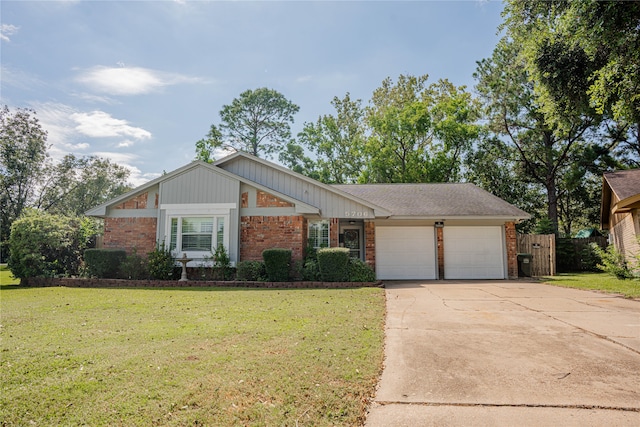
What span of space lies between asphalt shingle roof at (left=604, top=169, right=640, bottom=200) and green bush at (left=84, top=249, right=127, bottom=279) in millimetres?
18267

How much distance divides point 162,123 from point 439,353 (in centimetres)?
1528

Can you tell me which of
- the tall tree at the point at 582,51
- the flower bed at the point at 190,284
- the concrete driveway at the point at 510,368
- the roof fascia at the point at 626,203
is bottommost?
the concrete driveway at the point at 510,368

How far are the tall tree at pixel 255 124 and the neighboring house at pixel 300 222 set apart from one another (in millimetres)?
19854

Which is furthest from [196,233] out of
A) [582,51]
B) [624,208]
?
[624,208]

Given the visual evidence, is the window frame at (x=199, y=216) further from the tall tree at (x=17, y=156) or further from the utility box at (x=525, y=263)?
the tall tree at (x=17, y=156)

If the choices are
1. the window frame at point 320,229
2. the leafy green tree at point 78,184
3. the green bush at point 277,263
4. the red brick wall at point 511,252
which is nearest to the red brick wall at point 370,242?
the window frame at point 320,229

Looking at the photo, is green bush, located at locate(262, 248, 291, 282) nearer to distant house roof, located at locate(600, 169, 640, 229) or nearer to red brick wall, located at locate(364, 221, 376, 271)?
red brick wall, located at locate(364, 221, 376, 271)

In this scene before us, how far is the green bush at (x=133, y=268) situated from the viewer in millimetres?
12297

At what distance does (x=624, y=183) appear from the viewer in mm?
14961

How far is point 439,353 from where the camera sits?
13.8ft

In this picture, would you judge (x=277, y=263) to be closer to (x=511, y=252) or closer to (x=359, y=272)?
(x=359, y=272)

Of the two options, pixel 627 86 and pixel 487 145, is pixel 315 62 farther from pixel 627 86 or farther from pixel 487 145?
pixel 487 145

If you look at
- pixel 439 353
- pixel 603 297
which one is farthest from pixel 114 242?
pixel 603 297

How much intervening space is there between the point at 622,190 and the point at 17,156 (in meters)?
41.7
